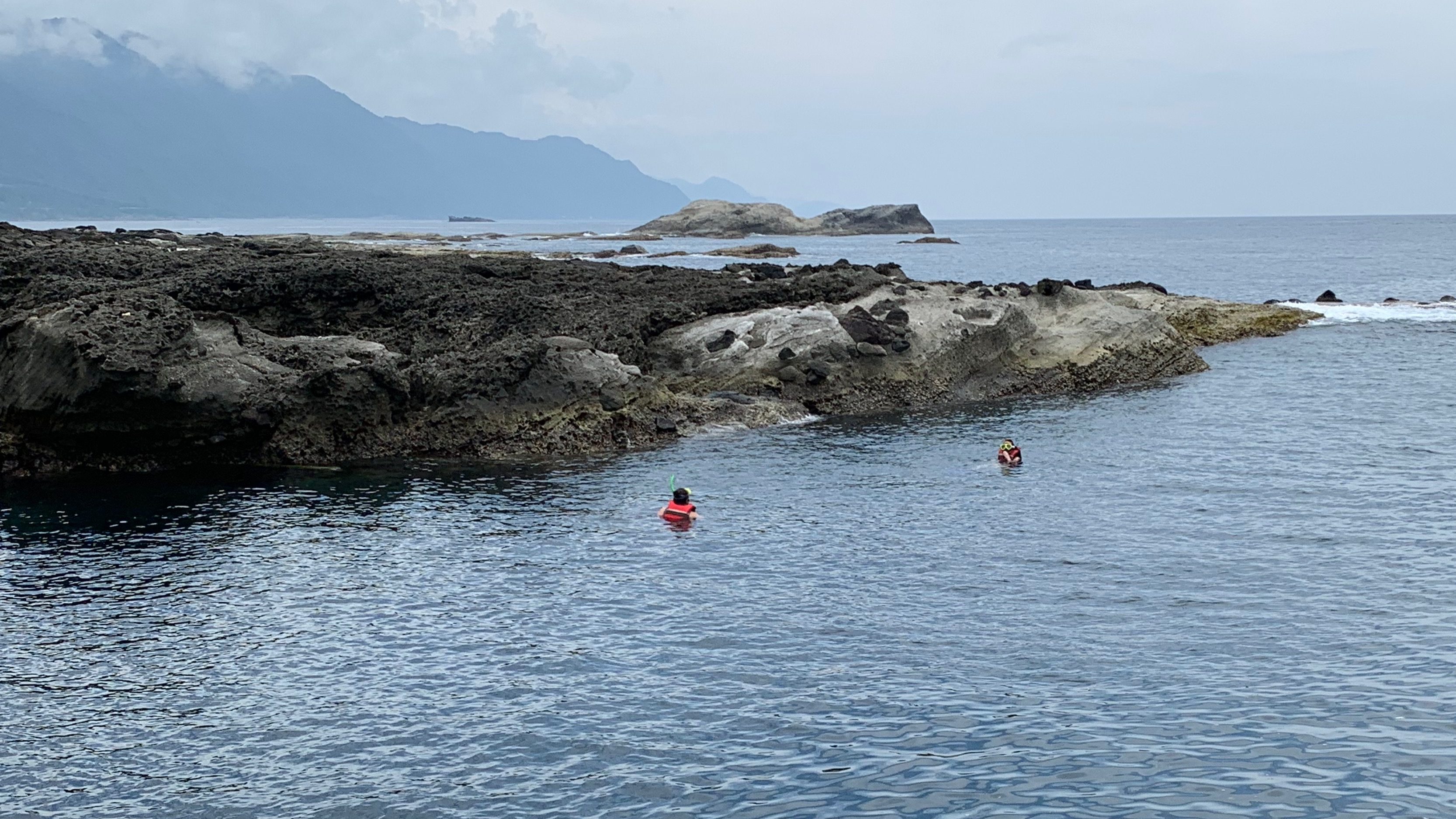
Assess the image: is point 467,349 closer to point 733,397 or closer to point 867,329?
point 733,397

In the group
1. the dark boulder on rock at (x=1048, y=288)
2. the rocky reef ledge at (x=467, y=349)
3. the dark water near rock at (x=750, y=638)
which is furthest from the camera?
the dark boulder on rock at (x=1048, y=288)

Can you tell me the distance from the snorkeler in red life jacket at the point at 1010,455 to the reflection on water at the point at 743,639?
86cm

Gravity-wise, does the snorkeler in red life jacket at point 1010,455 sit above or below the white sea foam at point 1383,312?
below

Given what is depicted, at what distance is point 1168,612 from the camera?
74.4 feet

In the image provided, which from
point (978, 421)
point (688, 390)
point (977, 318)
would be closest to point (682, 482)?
point (688, 390)

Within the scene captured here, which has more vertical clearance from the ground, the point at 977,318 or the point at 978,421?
the point at 977,318

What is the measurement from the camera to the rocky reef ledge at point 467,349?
115 feet

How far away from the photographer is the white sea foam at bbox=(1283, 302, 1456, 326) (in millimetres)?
76812

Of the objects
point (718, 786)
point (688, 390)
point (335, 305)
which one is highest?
point (335, 305)

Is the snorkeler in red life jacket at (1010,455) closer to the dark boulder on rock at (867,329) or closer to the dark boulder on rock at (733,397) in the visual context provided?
the dark boulder on rock at (733,397)

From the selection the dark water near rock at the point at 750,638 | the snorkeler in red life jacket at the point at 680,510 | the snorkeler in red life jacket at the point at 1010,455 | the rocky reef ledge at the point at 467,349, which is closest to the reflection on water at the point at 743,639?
the dark water near rock at the point at 750,638

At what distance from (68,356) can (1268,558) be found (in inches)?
1295

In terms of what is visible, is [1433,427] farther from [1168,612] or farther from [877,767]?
[877,767]

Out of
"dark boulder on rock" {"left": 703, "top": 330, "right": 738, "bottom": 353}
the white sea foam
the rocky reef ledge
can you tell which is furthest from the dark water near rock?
the white sea foam
